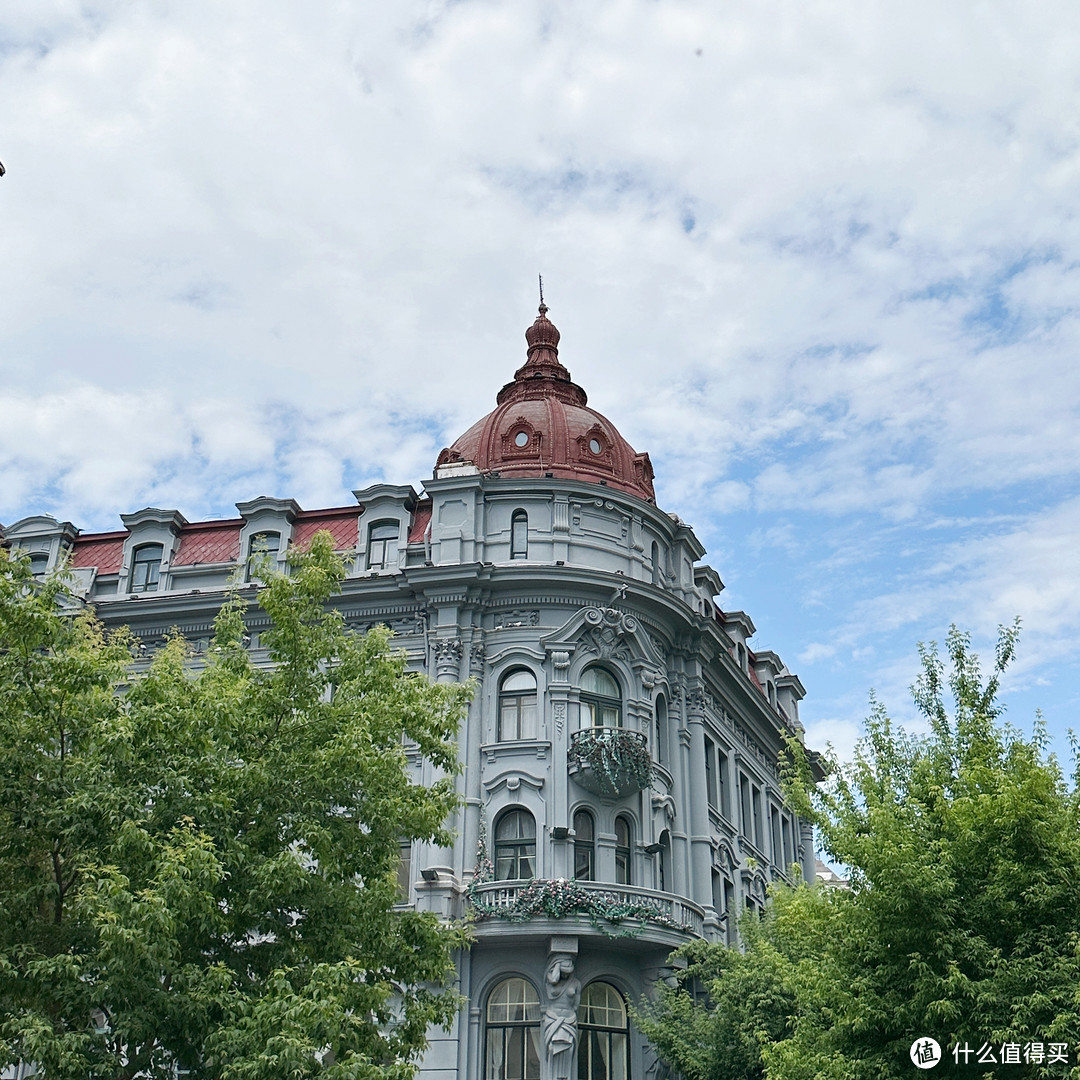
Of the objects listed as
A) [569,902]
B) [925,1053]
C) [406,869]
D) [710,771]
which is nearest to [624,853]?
[569,902]

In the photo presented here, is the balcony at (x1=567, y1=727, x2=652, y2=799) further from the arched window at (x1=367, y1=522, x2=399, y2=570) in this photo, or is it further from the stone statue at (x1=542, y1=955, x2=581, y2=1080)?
the arched window at (x1=367, y1=522, x2=399, y2=570)

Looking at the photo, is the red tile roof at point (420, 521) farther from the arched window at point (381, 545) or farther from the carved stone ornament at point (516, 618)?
the carved stone ornament at point (516, 618)

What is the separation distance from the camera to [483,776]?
108 ft

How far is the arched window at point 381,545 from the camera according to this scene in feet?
120

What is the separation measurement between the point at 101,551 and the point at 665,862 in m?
19.0

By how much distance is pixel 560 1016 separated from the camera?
29891 millimetres

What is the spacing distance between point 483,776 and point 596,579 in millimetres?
5961

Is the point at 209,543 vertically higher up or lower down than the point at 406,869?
higher up

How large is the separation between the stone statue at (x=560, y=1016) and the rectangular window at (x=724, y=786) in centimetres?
1135

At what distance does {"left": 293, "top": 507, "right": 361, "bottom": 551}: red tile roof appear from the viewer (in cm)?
3766

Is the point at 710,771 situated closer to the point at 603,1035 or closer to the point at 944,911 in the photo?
the point at 603,1035

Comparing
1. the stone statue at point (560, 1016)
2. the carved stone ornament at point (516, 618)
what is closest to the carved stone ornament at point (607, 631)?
the carved stone ornament at point (516, 618)

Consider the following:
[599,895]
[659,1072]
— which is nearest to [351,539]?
[599,895]

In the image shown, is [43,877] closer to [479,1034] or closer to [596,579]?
[479,1034]
